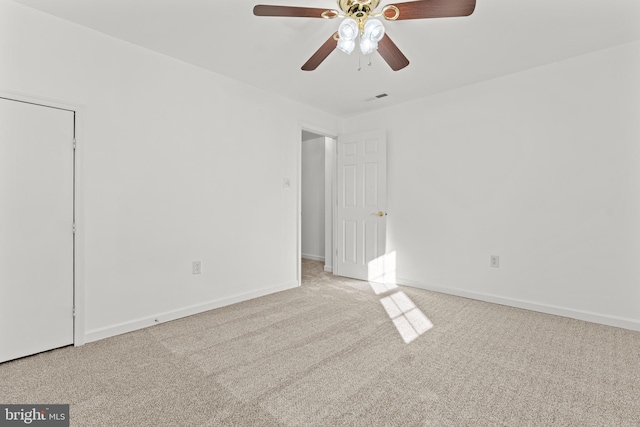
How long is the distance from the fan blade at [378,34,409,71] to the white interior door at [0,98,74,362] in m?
2.39

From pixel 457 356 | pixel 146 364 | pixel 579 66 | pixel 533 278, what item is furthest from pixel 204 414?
pixel 579 66

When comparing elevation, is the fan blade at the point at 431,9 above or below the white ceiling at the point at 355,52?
below

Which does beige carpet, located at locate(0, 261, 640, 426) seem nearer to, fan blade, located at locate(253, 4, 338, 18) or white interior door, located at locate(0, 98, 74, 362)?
white interior door, located at locate(0, 98, 74, 362)

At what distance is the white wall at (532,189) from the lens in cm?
274

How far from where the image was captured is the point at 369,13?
1899 mm

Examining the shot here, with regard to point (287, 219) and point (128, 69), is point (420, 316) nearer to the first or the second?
point (287, 219)

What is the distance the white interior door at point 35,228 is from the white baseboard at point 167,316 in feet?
0.62

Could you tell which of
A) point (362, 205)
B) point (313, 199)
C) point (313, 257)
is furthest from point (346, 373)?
point (313, 199)

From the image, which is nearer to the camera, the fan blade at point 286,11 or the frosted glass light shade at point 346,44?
the fan blade at point 286,11

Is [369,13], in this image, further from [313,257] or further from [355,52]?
[313,257]

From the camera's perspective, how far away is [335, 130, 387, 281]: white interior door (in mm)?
4309

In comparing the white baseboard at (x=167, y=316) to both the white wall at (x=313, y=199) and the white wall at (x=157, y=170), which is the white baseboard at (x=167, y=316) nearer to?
the white wall at (x=157, y=170)
